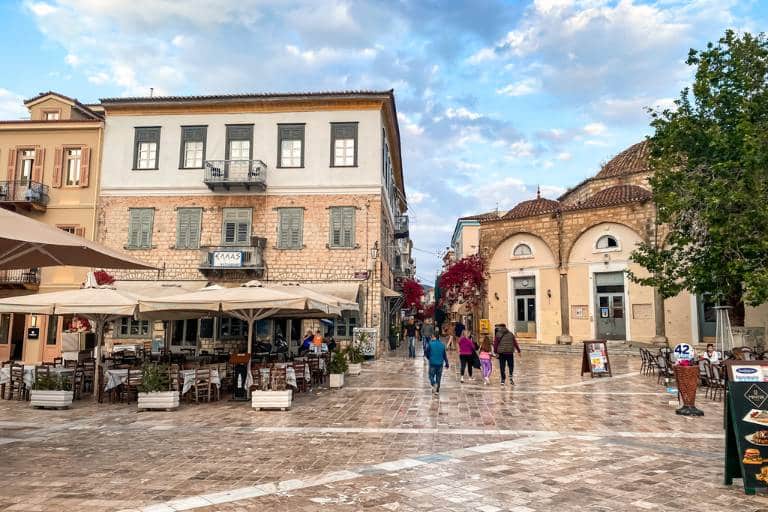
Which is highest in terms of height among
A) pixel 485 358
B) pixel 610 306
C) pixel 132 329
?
pixel 610 306

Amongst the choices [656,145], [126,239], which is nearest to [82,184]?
[126,239]

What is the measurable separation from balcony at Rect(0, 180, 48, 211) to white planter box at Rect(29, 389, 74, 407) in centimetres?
1450

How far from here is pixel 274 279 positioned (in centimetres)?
2091

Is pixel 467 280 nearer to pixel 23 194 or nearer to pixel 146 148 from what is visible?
pixel 146 148

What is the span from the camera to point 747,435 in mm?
5504

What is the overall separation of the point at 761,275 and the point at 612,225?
41.1 ft

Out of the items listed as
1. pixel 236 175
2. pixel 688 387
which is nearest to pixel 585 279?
pixel 688 387

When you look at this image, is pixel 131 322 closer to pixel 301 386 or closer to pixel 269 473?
pixel 301 386

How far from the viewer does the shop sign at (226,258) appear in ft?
67.6

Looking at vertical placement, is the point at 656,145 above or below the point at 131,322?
above

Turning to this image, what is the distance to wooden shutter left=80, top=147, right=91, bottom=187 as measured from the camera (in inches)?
875

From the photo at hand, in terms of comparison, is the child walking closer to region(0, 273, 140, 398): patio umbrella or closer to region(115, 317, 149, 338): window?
region(0, 273, 140, 398): patio umbrella

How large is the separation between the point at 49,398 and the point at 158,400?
230 centimetres

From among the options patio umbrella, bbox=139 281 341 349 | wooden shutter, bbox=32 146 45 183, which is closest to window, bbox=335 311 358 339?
patio umbrella, bbox=139 281 341 349
